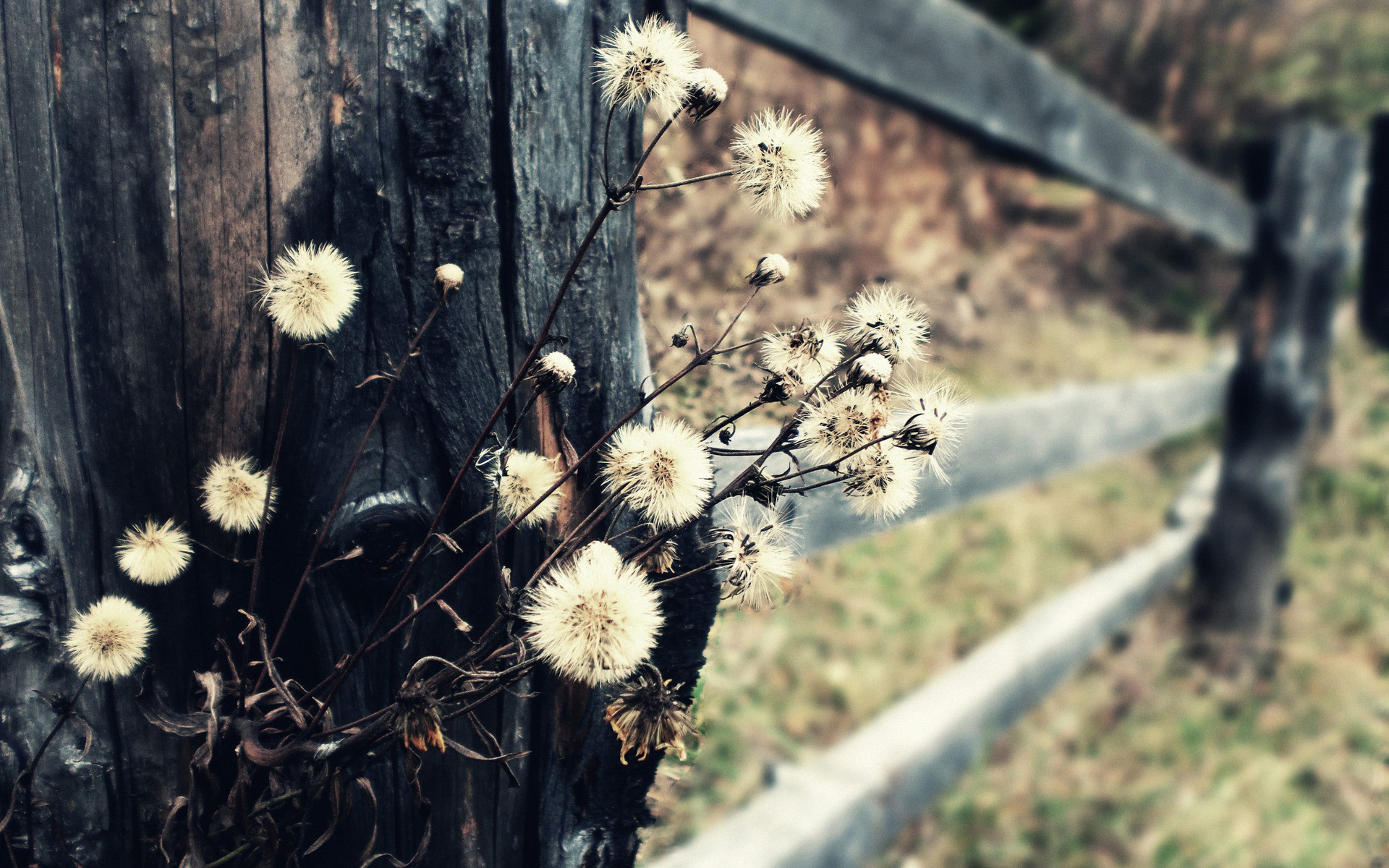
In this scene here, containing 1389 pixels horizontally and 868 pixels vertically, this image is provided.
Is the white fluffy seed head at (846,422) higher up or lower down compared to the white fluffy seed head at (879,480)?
higher up

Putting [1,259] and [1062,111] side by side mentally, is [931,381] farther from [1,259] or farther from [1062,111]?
[1062,111]

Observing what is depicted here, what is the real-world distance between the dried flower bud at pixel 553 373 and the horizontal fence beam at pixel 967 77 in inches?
23.9

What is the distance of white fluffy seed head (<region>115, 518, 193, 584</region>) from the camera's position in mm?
775

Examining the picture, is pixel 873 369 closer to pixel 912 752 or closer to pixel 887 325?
pixel 887 325

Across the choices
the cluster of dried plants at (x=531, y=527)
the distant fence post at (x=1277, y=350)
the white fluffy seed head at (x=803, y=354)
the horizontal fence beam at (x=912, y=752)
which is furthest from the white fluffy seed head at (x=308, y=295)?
the distant fence post at (x=1277, y=350)

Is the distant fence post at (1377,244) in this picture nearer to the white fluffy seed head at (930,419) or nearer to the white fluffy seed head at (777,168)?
A: the white fluffy seed head at (930,419)

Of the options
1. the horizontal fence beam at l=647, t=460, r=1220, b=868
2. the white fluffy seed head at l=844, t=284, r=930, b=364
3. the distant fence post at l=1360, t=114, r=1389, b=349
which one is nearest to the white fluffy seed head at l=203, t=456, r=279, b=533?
the white fluffy seed head at l=844, t=284, r=930, b=364

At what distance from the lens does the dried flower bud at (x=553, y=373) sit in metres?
0.71

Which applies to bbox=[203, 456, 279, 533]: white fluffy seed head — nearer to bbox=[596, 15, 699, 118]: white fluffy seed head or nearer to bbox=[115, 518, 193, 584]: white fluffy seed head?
bbox=[115, 518, 193, 584]: white fluffy seed head

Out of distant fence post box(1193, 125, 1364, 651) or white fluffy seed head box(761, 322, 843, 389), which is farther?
distant fence post box(1193, 125, 1364, 651)

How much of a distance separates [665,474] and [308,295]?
0.34 m

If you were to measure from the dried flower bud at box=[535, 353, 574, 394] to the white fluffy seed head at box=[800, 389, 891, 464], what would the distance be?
233 mm

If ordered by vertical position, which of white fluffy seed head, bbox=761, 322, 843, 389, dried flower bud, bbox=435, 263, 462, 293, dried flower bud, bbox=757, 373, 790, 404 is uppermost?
dried flower bud, bbox=435, 263, 462, 293

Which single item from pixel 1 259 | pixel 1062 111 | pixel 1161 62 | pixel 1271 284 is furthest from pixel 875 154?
pixel 1 259
